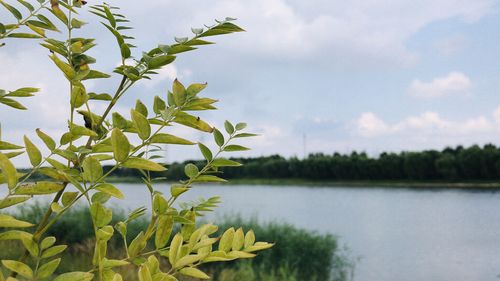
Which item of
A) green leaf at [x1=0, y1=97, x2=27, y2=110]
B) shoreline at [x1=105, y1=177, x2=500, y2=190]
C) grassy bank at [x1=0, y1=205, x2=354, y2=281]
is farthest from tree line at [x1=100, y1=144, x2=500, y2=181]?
green leaf at [x1=0, y1=97, x2=27, y2=110]

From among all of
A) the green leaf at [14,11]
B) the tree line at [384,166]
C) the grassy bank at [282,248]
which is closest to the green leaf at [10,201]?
the green leaf at [14,11]

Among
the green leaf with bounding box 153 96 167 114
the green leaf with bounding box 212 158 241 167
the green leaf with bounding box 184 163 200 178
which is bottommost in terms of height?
the green leaf with bounding box 184 163 200 178

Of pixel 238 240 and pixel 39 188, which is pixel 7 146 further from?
pixel 238 240

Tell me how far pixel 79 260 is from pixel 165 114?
23.0 feet

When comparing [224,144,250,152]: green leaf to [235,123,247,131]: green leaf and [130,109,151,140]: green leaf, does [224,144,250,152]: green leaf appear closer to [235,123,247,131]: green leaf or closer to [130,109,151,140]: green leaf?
[235,123,247,131]: green leaf

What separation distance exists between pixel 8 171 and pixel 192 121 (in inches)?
17.4

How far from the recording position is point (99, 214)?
1.24m

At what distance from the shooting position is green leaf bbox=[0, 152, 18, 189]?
3.90 feet

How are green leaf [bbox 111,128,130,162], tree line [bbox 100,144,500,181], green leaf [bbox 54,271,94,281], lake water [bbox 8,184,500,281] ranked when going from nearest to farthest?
green leaf [bbox 111,128,130,162]
green leaf [bbox 54,271,94,281]
lake water [bbox 8,184,500,281]
tree line [bbox 100,144,500,181]

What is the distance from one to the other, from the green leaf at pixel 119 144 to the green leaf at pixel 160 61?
261 mm

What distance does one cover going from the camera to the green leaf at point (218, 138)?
4.99 feet

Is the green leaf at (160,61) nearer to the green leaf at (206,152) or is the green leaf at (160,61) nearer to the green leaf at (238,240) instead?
the green leaf at (206,152)

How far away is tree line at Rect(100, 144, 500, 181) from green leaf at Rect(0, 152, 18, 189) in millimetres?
36056

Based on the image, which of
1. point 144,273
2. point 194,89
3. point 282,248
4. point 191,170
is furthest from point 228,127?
point 282,248
